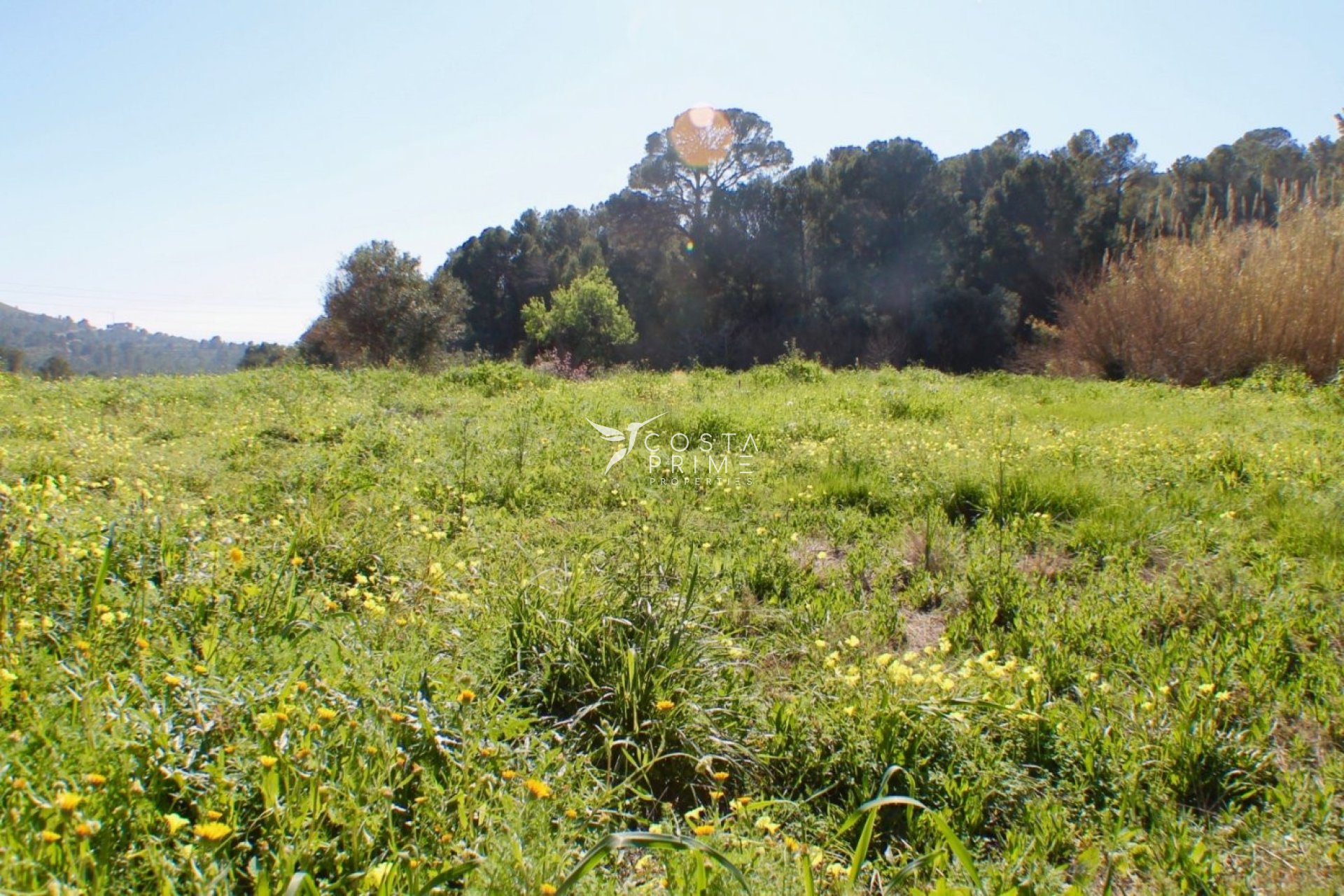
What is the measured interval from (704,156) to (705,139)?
73cm

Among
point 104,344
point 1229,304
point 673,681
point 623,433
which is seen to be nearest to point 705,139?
point 1229,304

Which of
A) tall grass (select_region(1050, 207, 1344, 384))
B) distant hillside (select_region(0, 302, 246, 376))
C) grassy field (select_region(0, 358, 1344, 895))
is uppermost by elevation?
distant hillside (select_region(0, 302, 246, 376))

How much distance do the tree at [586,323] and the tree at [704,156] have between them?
8.46 metres

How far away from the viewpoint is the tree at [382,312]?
22750 mm

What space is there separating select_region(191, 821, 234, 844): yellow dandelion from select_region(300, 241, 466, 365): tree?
22493 millimetres

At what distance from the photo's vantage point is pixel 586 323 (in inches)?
918

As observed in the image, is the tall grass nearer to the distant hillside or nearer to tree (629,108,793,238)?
tree (629,108,793,238)

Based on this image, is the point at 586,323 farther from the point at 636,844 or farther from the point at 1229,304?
the point at 636,844

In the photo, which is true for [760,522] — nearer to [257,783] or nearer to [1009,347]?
[257,783]

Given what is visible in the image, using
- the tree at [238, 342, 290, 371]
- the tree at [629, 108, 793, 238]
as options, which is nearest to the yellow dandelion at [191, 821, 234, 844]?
the tree at [629, 108, 793, 238]

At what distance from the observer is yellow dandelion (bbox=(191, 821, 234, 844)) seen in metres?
1.24

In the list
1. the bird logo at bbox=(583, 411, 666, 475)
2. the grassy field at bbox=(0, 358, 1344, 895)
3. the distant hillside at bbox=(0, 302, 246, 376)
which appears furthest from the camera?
the distant hillside at bbox=(0, 302, 246, 376)

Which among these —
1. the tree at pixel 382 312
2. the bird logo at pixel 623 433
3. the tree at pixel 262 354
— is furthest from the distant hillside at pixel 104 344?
the bird logo at pixel 623 433

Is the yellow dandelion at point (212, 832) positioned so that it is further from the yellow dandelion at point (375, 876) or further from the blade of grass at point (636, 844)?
the blade of grass at point (636, 844)
